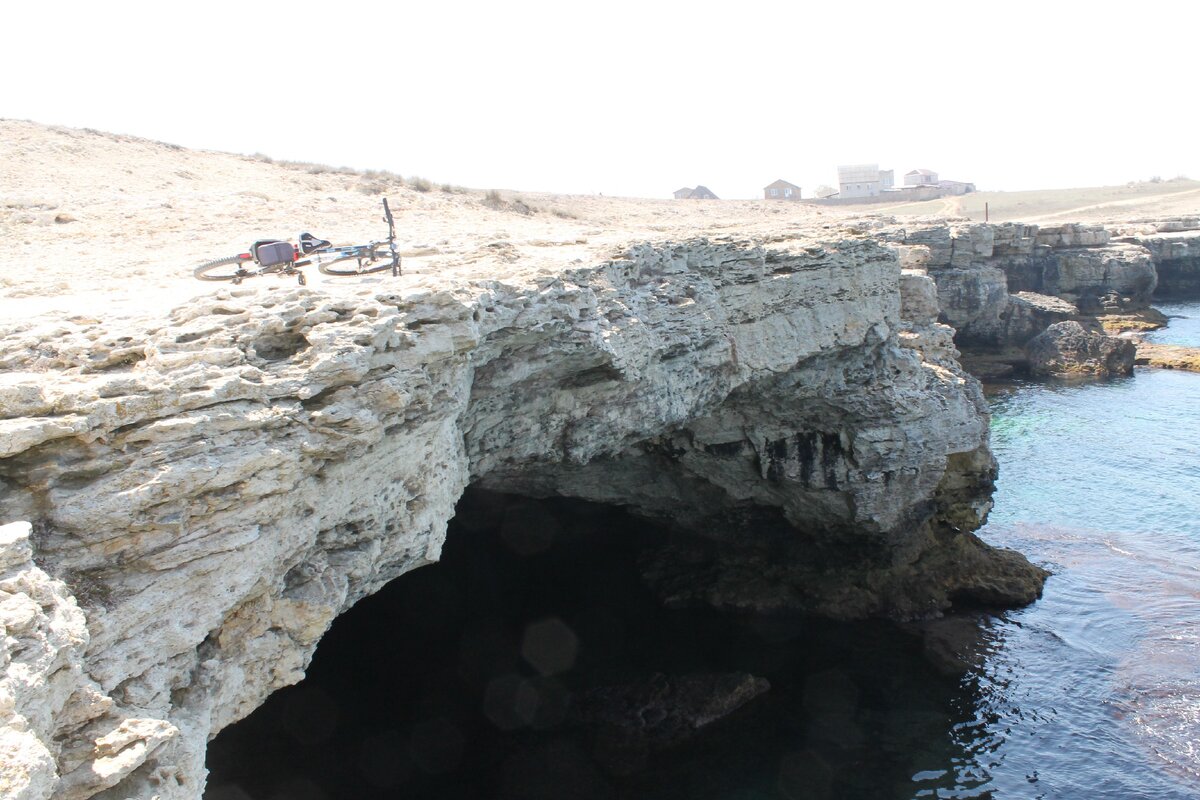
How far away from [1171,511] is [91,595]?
29071 millimetres

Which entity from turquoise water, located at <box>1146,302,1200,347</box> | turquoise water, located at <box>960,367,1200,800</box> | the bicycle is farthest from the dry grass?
the bicycle

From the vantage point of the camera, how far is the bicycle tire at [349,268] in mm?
11539

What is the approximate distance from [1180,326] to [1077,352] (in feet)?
55.6

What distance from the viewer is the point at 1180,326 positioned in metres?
55.8

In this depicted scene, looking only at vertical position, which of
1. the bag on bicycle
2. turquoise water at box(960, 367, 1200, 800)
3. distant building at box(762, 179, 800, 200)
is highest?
distant building at box(762, 179, 800, 200)

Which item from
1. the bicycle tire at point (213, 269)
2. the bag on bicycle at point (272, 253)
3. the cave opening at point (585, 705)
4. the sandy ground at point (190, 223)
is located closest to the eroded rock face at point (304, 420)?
the sandy ground at point (190, 223)

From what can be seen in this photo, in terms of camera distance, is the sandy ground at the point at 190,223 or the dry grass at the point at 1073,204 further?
the dry grass at the point at 1073,204

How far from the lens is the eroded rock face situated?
6703 mm

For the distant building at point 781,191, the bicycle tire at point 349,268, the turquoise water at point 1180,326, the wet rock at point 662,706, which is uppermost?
the distant building at point 781,191

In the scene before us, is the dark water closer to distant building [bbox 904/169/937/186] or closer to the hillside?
the hillside

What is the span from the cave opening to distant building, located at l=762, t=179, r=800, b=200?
57.7m

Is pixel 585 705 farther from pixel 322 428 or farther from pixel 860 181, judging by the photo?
pixel 860 181

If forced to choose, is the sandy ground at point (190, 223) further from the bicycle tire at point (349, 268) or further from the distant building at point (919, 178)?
the distant building at point (919, 178)

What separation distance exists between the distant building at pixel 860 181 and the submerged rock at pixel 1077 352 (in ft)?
168
